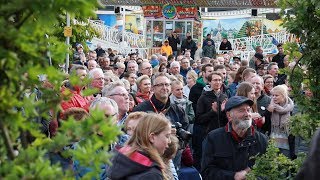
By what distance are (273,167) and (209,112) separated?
14.5 ft

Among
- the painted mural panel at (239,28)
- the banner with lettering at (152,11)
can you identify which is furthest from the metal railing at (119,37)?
the painted mural panel at (239,28)

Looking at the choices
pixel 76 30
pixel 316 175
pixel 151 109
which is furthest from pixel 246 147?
pixel 76 30

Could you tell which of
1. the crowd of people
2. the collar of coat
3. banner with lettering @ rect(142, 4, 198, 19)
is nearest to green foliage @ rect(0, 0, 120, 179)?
the crowd of people

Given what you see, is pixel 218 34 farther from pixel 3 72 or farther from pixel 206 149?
pixel 3 72

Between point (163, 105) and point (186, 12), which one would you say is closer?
point (163, 105)

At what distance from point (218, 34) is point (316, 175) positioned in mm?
52103

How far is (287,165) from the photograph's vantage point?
20.9 ft

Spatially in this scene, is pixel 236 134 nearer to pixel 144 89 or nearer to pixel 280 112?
pixel 280 112

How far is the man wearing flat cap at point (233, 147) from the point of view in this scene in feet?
23.9

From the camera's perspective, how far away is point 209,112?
10742 millimetres

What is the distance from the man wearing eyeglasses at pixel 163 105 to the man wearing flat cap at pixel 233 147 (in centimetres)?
239

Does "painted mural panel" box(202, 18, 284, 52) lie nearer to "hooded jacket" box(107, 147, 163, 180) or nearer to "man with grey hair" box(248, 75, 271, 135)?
"man with grey hair" box(248, 75, 271, 135)

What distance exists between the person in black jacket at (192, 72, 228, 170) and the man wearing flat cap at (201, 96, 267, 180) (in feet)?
9.42

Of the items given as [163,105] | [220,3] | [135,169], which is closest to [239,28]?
Result: [220,3]
